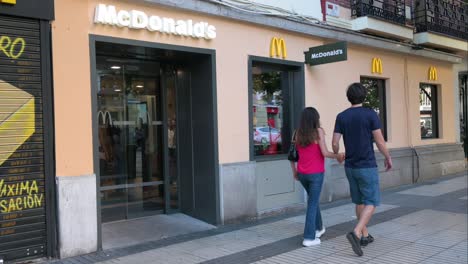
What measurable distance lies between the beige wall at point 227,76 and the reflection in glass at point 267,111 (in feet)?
1.58

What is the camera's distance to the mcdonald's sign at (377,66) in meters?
11.0

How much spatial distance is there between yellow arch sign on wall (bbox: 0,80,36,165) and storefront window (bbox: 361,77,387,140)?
804 centimetres

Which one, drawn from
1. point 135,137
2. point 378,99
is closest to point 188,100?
point 135,137

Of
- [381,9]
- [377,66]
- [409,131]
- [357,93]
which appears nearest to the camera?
[357,93]

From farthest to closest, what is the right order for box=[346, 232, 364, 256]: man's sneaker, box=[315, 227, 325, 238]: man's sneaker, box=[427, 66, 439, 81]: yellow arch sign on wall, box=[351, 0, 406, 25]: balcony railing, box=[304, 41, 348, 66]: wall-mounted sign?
1. box=[427, 66, 439, 81]: yellow arch sign on wall
2. box=[351, 0, 406, 25]: balcony railing
3. box=[304, 41, 348, 66]: wall-mounted sign
4. box=[315, 227, 325, 238]: man's sneaker
5. box=[346, 232, 364, 256]: man's sneaker

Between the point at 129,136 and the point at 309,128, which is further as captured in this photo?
the point at 129,136

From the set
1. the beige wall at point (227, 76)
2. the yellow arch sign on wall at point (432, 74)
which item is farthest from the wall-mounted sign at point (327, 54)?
the yellow arch sign on wall at point (432, 74)

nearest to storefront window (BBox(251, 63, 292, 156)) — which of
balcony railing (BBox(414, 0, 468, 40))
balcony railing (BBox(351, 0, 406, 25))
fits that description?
balcony railing (BBox(351, 0, 406, 25))

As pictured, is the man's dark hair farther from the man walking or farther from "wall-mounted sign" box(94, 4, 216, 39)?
"wall-mounted sign" box(94, 4, 216, 39)

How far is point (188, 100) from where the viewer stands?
786cm

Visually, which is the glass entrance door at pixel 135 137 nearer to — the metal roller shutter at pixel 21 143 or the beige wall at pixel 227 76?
the beige wall at pixel 227 76

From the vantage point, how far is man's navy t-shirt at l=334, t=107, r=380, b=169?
575cm

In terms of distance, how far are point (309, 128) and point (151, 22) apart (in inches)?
99.3

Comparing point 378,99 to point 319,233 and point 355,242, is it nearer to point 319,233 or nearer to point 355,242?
point 319,233
